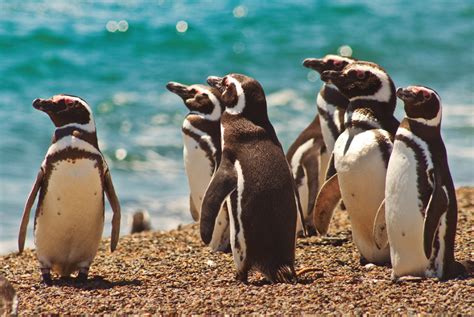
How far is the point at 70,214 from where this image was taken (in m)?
7.71

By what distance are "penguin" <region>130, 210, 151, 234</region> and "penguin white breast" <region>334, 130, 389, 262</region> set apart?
13.4 feet

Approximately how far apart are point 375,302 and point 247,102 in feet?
5.40

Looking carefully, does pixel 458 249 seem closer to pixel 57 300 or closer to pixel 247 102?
pixel 247 102

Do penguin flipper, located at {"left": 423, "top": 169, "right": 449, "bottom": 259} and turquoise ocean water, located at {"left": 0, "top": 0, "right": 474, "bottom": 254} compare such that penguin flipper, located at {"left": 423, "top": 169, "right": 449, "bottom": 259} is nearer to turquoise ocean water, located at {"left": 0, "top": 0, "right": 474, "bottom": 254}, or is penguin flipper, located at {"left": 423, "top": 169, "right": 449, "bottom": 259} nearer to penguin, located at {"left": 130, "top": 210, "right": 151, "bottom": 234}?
penguin, located at {"left": 130, "top": 210, "right": 151, "bottom": 234}

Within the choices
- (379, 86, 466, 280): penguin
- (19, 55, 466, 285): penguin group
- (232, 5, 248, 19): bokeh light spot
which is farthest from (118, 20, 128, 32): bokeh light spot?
(379, 86, 466, 280): penguin

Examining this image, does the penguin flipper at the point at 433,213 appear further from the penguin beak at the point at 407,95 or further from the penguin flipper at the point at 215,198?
the penguin flipper at the point at 215,198

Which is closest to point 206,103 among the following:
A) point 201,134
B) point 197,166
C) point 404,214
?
point 201,134

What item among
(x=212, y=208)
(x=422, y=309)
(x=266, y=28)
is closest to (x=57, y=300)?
(x=212, y=208)

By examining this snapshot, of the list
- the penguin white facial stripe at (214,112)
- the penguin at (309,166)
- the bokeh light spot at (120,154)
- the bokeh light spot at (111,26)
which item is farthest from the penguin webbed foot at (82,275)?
the bokeh light spot at (111,26)

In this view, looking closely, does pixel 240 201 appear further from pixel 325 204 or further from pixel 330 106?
pixel 330 106

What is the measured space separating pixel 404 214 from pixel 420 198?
0.15 meters

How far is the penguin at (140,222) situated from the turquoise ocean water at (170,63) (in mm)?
718

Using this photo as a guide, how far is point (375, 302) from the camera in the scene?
6.59 metres

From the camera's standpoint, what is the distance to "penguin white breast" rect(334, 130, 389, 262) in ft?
25.0
